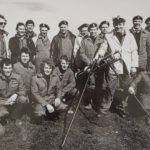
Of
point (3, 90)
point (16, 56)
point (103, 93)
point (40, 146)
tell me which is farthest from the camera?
point (16, 56)

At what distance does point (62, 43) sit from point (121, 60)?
1167 mm

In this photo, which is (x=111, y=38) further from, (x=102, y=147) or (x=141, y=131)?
(x=102, y=147)

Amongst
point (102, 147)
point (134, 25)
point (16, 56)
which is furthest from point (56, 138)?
point (134, 25)

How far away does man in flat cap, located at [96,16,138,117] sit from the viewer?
4445 millimetres

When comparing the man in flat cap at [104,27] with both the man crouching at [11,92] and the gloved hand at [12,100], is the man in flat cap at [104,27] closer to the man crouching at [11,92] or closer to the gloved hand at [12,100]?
the man crouching at [11,92]

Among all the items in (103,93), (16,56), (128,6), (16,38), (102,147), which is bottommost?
(102,147)

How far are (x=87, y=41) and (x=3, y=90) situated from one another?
66.5 inches

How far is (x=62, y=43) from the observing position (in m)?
5.01

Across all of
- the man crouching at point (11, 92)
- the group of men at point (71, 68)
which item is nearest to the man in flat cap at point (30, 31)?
the group of men at point (71, 68)

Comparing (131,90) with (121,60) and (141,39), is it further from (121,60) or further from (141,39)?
(141,39)

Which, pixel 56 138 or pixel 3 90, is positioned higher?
pixel 3 90

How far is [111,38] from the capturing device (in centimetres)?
465

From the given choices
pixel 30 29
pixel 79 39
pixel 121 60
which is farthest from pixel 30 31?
pixel 121 60

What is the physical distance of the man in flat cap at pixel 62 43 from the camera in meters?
5.00
